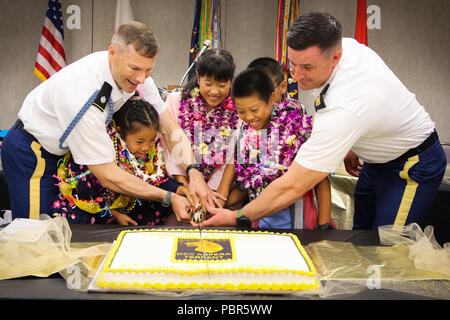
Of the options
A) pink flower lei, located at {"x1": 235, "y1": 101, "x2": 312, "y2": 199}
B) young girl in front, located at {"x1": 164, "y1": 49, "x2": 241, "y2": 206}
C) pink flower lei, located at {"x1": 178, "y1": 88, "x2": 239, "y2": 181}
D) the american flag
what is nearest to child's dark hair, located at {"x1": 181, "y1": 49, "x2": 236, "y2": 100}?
young girl in front, located at {"x1": 164, "y1": 49, "x2": 241, "y2": 206}

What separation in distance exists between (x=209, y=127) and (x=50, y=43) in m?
A: 3.54

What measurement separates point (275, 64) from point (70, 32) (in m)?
3.72

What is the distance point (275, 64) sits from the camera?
108 inches

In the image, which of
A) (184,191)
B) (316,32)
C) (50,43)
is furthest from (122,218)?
(50,43)

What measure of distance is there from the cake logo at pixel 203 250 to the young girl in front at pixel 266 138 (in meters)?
0.74

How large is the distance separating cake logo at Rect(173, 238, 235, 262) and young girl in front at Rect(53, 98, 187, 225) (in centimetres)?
81

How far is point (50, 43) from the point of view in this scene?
193 inches

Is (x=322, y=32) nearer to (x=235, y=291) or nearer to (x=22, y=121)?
(x=235, y=291)

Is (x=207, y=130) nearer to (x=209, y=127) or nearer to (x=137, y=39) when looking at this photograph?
(x=209, y=127)

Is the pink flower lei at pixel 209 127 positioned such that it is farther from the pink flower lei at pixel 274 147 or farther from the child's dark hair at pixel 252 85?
the child's dark hair at pixel 252 85

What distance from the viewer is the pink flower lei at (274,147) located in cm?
201

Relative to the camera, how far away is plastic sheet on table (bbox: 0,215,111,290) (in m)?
1.12

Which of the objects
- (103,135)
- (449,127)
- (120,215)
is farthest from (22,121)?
(449,127)

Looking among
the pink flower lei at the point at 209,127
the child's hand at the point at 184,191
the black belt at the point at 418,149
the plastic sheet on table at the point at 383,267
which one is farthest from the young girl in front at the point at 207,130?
the plastic sheet on table at the point at 383,267
